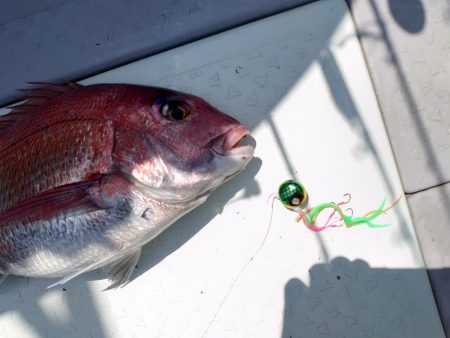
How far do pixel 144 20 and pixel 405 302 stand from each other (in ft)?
4.90

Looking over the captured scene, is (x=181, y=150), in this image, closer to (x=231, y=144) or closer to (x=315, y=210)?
(x=231, y=144)

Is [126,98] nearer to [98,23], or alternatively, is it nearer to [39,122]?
[39,122]

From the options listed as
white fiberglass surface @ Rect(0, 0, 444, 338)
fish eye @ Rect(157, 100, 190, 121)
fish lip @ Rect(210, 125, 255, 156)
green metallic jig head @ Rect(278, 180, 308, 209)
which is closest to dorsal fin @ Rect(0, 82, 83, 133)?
white fiberglass surface @ Rect(0, 0, 444, 338)

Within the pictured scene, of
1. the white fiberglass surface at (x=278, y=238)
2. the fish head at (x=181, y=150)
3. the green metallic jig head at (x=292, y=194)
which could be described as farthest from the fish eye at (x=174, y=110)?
the green metallic jig head at (x=292, y=194)

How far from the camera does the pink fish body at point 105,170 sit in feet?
4.24

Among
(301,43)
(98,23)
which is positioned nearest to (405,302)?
(301,43)

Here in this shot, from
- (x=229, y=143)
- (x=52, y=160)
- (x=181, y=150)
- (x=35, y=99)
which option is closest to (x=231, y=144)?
(x=229, y=143)

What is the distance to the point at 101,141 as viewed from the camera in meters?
1.32

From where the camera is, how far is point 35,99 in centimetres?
152

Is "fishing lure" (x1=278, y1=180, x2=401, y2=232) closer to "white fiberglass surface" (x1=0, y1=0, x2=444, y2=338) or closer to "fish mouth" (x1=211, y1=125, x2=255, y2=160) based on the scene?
"white fiberglass surface" (x1=0, y1=0, x2=444, y2=338)

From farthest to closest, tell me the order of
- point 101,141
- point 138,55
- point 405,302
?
point 138,55 → point 405,302 → point 101,141

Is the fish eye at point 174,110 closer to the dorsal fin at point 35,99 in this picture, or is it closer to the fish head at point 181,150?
the fish head at point 181,150

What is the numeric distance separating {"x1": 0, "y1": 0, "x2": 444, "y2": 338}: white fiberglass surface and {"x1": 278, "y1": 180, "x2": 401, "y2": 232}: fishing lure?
0.02 meters

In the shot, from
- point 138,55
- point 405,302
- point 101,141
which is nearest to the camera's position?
point 101,141
